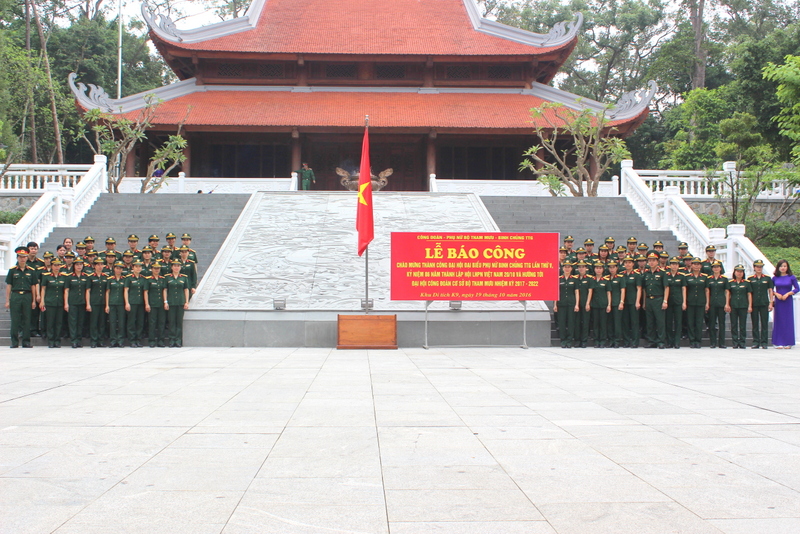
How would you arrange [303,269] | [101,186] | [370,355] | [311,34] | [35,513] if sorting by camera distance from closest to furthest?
1. [35,513]
2. [370,355]
3. [303,269]
4. [101,186]
5. [311,34]

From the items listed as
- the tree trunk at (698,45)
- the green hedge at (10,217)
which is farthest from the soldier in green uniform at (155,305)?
the tree trunk at (698,45)

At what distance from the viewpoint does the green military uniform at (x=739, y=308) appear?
984 centimetres

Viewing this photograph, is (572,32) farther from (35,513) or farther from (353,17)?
(35,513)

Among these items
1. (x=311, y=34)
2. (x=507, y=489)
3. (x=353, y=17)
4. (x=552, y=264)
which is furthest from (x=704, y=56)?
(x=507, y=489)

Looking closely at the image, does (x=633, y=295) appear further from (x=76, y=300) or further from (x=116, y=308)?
(x=76, y=300)

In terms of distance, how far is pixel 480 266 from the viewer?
32.4 feet

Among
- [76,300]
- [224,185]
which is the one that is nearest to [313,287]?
[76,300]

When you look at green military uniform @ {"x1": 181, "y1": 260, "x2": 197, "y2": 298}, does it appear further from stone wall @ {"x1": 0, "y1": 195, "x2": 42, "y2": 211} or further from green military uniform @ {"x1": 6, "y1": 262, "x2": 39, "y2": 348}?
stone wall @ {"x1": 0, "y1": 195, "x2": 42, "y2": 211}

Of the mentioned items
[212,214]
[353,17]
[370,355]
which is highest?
[353,17]

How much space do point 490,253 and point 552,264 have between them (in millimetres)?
950

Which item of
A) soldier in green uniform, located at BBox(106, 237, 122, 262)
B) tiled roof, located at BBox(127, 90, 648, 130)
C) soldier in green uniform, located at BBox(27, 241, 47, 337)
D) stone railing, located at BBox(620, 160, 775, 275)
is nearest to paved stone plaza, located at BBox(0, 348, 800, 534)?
soldier in green uniform, located at BBox(27, 241, 47, 337)

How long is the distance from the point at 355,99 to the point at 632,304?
16675 mm

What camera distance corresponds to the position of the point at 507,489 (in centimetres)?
307

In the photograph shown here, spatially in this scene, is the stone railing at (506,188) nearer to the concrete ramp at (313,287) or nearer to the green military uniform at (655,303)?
the concrete ramp at (313,287)
